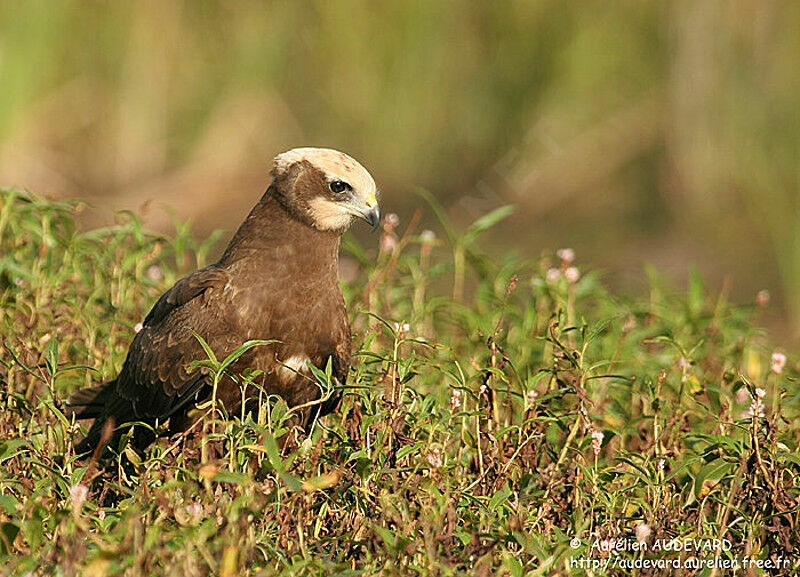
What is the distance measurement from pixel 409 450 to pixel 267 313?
86 centimetres

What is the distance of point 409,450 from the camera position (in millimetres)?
3928

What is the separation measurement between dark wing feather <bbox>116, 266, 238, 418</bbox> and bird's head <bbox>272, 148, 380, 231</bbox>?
14.4 inches

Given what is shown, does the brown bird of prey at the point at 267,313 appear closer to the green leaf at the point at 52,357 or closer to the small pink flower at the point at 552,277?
the green leaf at the point at 52,357

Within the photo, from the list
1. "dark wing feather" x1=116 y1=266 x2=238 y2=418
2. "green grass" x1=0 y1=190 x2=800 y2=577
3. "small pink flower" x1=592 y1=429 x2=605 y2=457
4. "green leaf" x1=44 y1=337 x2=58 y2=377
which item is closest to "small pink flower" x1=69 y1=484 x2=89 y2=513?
"green grass" x1=0 y1=190 x2=800 y2=577

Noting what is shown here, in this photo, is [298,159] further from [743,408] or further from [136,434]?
[743,408]

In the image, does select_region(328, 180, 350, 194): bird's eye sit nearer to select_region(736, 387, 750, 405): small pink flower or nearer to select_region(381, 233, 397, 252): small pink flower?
select_region(381, 233, 397, 252): small pink flower

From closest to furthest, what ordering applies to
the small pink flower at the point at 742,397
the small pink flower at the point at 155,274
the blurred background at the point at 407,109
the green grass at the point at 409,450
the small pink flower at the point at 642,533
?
1. the green grass at the point at 409,450
2. the small pink flower at the point at 642,533
3. the small pink flower at the point at 742,397
4. the small pink flower at the point at 155,274
5. the blurred background at the point at 407,109

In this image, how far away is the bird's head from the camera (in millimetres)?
4785

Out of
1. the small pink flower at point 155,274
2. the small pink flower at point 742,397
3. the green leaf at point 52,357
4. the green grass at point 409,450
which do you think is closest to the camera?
the green grass at point 409,450

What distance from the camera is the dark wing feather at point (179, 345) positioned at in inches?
179

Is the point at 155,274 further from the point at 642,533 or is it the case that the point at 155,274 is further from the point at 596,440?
the point at 642,533

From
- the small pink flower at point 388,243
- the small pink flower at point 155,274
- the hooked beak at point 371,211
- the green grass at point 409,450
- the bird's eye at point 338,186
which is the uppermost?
the bird's eye at point 338,186

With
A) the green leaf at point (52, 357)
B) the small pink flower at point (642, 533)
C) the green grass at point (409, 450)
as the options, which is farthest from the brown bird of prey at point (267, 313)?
the small pink flower at point (642, 533)

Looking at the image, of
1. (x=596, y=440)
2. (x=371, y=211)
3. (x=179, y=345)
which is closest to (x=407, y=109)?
(x=371, y=211)
